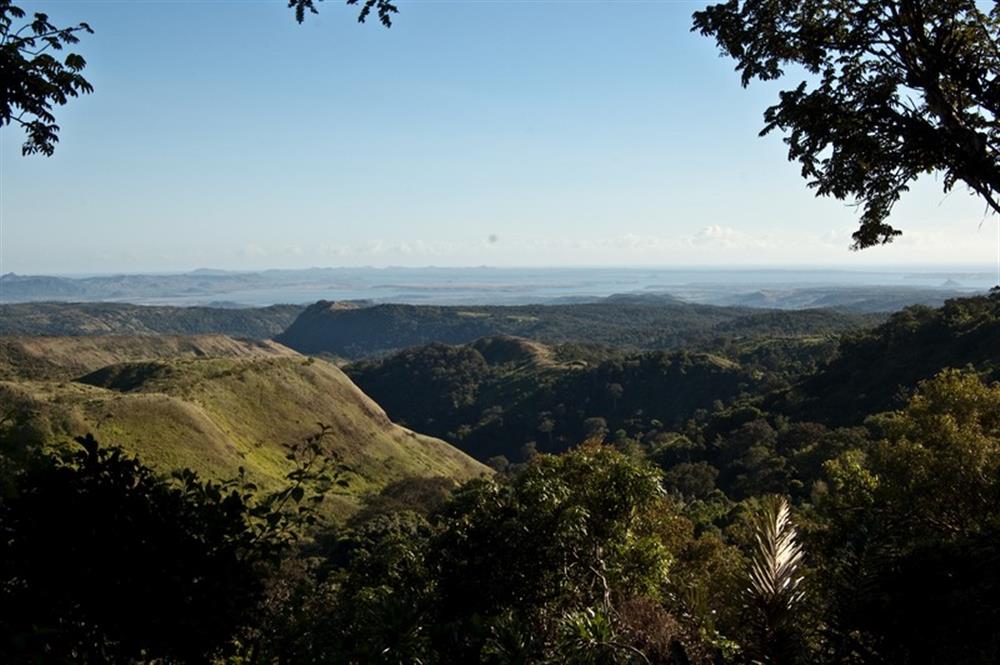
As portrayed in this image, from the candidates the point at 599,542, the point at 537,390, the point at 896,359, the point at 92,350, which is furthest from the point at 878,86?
the point at 92,350

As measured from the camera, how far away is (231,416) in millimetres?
72438

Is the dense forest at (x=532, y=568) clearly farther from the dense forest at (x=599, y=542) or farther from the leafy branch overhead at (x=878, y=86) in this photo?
the leafy branch overhead at (x=878, y=86)

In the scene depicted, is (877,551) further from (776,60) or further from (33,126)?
(33,126)

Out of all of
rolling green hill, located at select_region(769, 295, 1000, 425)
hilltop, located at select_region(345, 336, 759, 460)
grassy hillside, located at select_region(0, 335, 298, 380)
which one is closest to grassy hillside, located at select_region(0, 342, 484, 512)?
grassy hillside, located at select_region(0, 335, 298, 380)

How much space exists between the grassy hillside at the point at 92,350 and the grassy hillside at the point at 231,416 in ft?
77.0

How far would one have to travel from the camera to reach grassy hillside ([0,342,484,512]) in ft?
183

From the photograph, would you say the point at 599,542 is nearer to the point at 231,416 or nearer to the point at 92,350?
the point at 231,416

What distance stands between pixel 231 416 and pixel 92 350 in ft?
301

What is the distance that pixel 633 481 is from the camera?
10914 millimetres

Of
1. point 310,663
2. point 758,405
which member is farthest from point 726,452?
point 310,663

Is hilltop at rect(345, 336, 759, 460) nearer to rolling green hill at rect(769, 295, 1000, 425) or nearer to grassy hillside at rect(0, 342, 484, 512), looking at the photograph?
grassy hillside at rect(0, 342, 484, 512)

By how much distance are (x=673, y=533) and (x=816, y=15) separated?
12.0 m

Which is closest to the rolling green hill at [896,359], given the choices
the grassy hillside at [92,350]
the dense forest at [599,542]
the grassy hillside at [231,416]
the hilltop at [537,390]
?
the hilltop at [537,390]

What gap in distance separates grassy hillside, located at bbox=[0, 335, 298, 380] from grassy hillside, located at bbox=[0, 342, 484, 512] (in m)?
23.5
